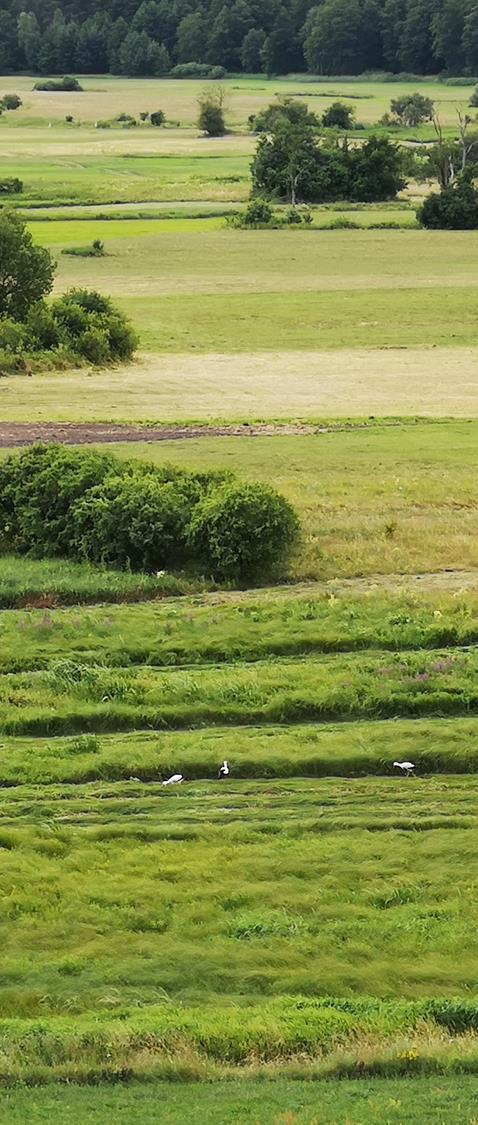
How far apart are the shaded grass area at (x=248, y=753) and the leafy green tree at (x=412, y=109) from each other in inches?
5426

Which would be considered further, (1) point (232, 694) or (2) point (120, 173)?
(2) point (120, 173)

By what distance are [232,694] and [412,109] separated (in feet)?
453

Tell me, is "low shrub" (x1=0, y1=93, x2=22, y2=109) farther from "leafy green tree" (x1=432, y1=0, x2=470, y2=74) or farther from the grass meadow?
the grass meadow

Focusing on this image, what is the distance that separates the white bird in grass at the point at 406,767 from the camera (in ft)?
58.2

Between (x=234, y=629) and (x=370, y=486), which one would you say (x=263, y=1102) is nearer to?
(x=234, y=629)

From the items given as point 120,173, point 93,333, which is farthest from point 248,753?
point 120,173

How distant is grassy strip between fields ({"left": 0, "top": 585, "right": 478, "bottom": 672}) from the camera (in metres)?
22.0

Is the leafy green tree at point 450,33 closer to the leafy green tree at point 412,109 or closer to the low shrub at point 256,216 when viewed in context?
the leafy green tree at point 412,109

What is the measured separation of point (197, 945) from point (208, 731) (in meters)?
5.37

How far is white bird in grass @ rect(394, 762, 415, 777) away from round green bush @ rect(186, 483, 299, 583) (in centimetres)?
803

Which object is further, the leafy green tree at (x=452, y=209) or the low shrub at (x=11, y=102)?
the low shrub at (x=11, y=102)

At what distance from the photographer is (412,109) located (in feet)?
493

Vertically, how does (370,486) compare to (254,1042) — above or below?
below

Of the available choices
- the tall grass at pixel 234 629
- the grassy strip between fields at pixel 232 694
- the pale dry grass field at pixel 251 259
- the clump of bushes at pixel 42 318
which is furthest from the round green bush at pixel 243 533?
the pale dry grass field at pixel 251 259
